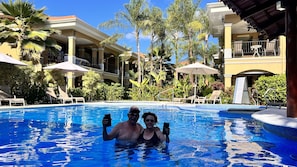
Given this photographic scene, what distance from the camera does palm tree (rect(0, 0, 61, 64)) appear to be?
56.3 feet

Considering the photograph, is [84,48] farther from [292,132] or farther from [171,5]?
[292,132]

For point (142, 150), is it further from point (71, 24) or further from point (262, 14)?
point (71, 24)

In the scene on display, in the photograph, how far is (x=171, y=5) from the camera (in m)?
25.9

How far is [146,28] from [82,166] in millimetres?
21387

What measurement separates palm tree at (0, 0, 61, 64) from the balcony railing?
509 inches

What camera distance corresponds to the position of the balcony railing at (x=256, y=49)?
19328 mm

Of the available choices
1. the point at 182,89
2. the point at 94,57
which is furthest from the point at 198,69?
the point at 94,57

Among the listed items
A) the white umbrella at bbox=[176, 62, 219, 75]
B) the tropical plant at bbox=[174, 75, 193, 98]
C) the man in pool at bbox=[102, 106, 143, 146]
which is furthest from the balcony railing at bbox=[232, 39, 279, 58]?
the man in pool at bbox=[102, 106, 143, 146]

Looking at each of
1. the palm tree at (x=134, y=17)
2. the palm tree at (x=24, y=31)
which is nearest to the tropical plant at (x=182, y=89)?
the palm tree at (x=134, y=17)

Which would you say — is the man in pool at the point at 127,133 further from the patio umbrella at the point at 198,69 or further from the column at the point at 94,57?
the column at the point at 94,57

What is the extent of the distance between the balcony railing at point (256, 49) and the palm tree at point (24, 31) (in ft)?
42.4

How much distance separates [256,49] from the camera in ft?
62.9

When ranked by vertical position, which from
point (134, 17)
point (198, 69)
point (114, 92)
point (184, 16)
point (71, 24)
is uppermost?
point (184, 16)

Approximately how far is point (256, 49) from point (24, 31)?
606 inches
